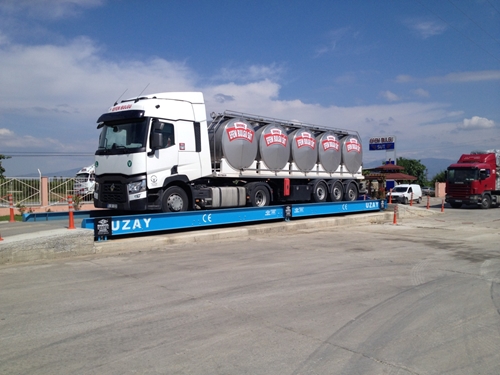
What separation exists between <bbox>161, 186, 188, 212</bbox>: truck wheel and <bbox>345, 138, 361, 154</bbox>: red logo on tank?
10320 millimetres

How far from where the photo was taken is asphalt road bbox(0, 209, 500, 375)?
4.46 m

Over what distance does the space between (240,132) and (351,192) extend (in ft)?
27.0

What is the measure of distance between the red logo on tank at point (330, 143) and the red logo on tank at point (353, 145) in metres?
0.84

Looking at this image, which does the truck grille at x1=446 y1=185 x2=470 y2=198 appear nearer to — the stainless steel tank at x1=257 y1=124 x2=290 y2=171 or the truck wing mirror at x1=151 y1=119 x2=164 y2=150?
the stainless steel tank at x1=257 y1=124 x2=290 y2=171

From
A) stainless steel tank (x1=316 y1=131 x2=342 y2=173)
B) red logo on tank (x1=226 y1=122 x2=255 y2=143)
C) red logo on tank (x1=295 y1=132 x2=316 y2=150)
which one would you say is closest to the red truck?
stainless steel tank (x1=316 y1=131 x2=342 y2=173)

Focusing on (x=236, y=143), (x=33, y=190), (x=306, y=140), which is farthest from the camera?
(x=33, y=190)

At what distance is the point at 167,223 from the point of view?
39.8 feet

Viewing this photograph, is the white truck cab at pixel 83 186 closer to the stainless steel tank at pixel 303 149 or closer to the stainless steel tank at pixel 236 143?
the stainless steel tank at pixel 236 143

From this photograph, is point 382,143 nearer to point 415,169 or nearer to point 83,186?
point 415,169

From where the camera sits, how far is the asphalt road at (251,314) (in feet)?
14.6

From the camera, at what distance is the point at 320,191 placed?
19.6 metres

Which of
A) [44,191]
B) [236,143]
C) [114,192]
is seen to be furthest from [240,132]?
[44,191]

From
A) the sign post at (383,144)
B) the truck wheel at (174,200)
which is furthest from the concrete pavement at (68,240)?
the sign post at (383,144)

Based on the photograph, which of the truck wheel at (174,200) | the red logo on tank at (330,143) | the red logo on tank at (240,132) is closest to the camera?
the truck wheel at (174,200)
